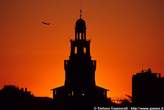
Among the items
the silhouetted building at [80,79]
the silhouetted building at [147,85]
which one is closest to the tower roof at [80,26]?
the silhouetted building at [80,79]

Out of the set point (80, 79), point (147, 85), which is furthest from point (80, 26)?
point (147, 85)

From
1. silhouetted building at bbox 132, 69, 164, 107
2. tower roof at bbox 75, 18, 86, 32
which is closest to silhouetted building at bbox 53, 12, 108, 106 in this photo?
tower roof at bbox 75, 18, 86, 32

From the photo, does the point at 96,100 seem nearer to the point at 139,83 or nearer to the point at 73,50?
the point at 73,50

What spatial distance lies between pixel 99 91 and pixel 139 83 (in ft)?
105

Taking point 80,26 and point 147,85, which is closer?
point 80,26

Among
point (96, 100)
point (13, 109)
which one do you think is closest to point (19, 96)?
point (13, 109)

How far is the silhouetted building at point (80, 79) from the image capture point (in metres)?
120

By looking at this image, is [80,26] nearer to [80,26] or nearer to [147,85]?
[80,26]

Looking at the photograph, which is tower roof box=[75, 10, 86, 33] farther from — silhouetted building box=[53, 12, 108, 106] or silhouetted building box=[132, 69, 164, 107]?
silhouetted building box=[132, 69, 164, 107]

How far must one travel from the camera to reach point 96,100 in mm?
122000

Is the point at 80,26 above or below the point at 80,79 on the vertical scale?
above

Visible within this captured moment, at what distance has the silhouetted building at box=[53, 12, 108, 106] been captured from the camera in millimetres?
120062

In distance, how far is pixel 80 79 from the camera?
4820 inches

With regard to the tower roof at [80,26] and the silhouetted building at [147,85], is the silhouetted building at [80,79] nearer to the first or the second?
the tower roof at [80,26]
